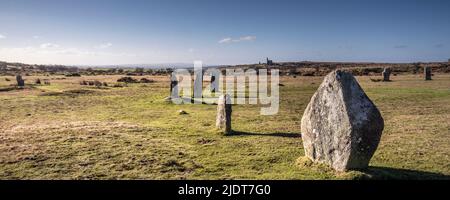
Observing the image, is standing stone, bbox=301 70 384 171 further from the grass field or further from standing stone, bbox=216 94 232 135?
standing stone, bbox=216 94 232 135

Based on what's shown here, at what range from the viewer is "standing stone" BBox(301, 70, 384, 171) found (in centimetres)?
1085

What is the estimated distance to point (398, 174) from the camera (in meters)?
11.5

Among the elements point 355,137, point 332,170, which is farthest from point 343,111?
point 332,170

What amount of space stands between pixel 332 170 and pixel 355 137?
4.54 feet

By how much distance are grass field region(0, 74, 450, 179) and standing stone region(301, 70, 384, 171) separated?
18.2 inches

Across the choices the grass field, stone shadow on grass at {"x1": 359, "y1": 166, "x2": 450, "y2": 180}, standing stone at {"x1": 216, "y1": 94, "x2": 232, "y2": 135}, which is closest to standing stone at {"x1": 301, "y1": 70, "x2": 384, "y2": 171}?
stone shadow on grass at {"x1": 359, "y1": 166, "x2": 450, "y2": 180}

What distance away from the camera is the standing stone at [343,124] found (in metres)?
10.9

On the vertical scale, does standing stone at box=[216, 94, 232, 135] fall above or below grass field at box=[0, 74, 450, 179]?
above

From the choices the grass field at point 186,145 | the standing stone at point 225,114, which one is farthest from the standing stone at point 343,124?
the standing stone at point 225,114

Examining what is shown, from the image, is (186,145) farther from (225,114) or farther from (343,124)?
A: (343,124)

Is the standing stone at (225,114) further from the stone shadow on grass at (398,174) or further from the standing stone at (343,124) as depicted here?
the stone shadow on grass at (398,174)

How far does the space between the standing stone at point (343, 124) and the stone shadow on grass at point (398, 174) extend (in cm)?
36

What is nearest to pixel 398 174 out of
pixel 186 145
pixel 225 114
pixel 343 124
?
pixel 343 124
